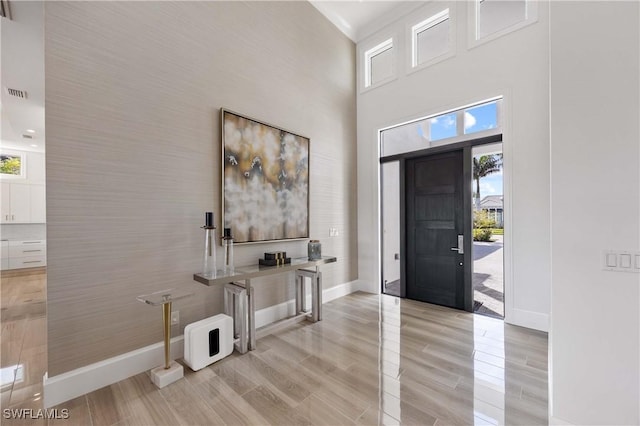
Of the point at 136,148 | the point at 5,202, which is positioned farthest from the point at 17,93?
the point at 5,202

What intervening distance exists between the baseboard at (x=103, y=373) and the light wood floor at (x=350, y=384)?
64 millimetres

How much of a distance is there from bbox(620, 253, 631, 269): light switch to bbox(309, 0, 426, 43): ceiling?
4.26 m

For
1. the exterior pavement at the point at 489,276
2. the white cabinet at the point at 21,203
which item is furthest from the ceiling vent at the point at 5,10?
the exterior pavement at the point at 489,276

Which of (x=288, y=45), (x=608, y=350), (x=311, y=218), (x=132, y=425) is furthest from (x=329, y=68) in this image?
(x=132, y=425)

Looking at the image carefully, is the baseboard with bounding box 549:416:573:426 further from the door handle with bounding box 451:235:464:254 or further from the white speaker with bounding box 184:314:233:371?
the white speaker with bounding box 184:314:233:371

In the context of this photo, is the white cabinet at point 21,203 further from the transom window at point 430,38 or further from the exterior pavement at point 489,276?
the exterior pavement at point 489,276

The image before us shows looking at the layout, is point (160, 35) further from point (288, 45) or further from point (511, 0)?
point (511, 0)

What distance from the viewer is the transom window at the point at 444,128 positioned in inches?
140

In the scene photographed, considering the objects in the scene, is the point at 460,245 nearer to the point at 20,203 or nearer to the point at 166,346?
the point at 166,346

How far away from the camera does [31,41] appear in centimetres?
298

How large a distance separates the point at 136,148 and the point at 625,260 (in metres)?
3.45

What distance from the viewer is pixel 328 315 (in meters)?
3.62

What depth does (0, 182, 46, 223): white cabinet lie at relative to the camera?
6402 mm

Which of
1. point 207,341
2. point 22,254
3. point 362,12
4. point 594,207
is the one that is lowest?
point 207,341
